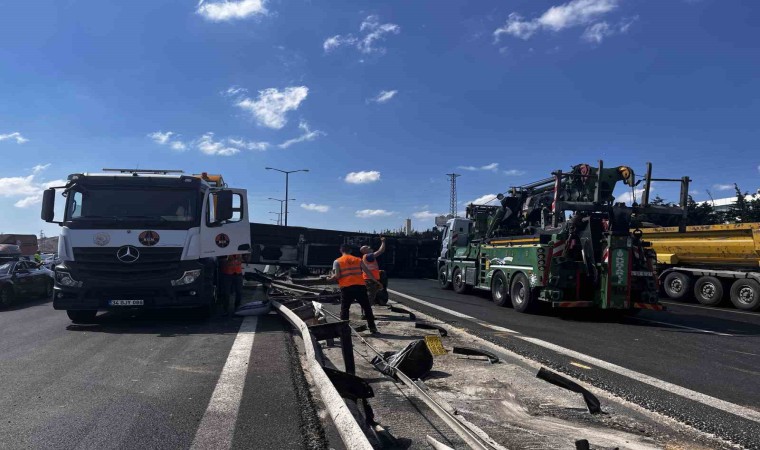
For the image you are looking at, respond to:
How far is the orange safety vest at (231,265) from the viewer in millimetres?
10865

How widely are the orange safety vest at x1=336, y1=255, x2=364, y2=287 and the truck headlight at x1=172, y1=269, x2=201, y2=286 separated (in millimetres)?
2496

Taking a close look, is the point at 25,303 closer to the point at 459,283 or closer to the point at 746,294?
the point at 459,283

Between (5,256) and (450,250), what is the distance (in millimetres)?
13861

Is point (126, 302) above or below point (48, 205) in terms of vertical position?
below

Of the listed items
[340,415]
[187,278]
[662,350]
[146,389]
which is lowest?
[146,389]

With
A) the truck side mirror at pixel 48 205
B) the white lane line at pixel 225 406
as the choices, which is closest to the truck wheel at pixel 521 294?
the white lane line at pixel 225 406

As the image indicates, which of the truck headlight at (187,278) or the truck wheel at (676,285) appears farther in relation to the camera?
the truck wheel at (676,285)

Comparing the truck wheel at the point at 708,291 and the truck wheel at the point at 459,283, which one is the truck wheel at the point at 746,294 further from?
the truck wheel at the point at 459,283

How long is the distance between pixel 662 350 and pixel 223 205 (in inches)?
302

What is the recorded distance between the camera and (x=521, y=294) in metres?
12.5

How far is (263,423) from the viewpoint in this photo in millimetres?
4250

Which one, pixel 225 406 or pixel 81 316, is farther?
pixel 81 316

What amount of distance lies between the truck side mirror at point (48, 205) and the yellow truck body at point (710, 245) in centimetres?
1620

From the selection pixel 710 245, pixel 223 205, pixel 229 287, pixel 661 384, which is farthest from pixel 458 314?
pixel 710 245
